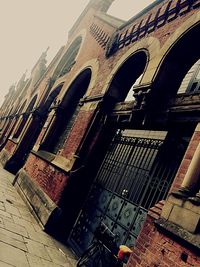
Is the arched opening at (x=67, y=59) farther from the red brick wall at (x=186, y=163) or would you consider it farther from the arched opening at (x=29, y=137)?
the red brick wall at (x=186, y=163)

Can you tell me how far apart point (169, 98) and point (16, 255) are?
375cm

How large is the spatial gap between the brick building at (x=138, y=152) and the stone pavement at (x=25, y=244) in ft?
1.43

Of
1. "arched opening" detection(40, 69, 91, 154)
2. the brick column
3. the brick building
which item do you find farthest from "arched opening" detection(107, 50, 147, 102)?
the brick column

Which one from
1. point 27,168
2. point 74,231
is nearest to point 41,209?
point 74,231

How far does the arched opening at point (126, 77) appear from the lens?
7.13 metres

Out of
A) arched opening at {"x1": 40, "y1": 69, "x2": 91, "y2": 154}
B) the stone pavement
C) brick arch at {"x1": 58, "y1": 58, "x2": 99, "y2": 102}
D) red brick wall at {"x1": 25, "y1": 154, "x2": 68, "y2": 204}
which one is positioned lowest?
the stone pavement

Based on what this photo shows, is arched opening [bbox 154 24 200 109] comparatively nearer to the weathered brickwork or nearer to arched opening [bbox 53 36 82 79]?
the weathered brickwork

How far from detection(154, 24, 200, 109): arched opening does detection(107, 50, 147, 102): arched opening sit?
140 cm

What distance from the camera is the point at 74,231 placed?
6.61 metres

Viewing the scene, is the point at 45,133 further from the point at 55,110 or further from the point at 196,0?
the point at 196,0

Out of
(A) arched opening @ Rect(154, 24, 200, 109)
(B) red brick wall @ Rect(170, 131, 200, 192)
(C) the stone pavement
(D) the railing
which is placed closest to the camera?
(B) red brick wall @ Rect(170, 131, 200, 192)

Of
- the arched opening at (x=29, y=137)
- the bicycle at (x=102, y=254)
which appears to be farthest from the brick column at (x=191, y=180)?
the arched opening at (x=29, y=137)

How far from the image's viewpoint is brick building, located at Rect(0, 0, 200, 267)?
3.72m

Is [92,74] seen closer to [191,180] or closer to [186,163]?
[186,163]
